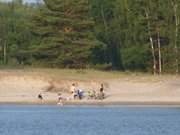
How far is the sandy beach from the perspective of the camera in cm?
4888

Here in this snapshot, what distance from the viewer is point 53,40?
2566 inches

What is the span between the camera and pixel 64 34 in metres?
66.1

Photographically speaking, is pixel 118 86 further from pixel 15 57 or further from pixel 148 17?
pixel 15 57

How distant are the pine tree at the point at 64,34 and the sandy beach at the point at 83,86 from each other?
42.7 feet

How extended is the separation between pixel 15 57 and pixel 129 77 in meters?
24.3

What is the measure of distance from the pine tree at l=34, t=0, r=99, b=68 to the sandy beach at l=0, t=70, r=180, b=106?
13020mm
